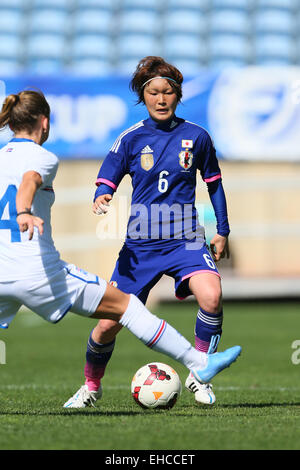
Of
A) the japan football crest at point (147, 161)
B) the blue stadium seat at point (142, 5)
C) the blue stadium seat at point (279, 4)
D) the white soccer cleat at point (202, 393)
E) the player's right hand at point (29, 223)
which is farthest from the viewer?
the blue stadium seat at point (279, 4)

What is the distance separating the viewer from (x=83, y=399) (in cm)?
521

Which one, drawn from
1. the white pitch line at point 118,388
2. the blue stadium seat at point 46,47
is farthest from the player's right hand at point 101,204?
the blue stadium seat at point 46,47

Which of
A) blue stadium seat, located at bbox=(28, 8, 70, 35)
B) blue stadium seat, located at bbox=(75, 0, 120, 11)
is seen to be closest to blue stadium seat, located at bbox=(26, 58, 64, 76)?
blue stadium seat, located at bbox=(28, 8, 70, 35)

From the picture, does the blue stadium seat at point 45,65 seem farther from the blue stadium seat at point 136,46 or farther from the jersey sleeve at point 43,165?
the jersey sleeve at point 43,165

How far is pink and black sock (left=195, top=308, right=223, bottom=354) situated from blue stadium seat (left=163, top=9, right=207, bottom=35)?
18409mm

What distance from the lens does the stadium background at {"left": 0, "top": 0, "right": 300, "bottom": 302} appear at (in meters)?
18.9

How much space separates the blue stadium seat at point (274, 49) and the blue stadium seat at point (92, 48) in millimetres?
4038

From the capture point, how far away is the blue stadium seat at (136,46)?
2205cm

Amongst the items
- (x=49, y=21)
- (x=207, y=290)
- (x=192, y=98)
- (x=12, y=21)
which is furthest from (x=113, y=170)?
(x=12, y=21)
